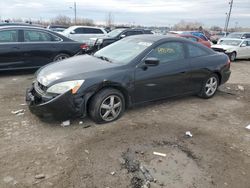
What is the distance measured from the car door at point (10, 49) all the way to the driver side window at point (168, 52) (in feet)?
14.8

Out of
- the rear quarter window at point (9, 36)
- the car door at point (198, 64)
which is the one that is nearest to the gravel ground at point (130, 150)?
the car door at point (198, 64)

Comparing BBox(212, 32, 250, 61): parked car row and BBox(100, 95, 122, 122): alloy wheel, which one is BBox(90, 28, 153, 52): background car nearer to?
BBox(212, 32, 250, 61): parked car row

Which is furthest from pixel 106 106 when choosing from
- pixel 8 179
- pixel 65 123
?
pixel 8 179

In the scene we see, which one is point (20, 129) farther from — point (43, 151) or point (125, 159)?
point (125, 159)

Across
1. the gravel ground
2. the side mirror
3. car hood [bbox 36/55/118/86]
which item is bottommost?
the gravel ground

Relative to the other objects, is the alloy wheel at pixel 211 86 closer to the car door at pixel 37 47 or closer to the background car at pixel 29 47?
the background car at pixel 29 47

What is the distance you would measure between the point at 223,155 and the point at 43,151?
2.56 meters

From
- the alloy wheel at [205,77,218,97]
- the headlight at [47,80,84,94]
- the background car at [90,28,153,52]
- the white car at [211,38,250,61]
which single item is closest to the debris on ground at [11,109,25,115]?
the headlight at [47,80,84,94]

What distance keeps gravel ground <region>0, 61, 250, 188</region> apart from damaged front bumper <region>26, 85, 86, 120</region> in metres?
0.26

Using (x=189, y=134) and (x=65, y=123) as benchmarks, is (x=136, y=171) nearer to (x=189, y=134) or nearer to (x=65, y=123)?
(x=189, y=134)

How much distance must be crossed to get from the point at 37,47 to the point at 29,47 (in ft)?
0.81

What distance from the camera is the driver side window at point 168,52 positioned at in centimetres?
493

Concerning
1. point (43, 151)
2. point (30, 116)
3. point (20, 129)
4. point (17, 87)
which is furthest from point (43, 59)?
point (43, 151)

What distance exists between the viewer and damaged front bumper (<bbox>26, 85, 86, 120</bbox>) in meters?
3.89
